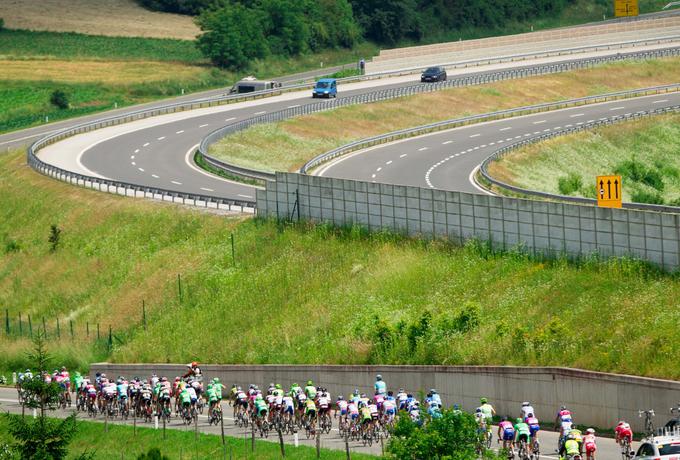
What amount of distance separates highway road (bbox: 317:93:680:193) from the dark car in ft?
45.7

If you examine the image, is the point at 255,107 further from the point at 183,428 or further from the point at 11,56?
the point at 183,428

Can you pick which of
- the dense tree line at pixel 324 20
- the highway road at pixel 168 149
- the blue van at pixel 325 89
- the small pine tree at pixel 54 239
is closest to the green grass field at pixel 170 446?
the small pine tree at pixel 54 239

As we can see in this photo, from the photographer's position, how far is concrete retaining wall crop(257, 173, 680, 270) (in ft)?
143

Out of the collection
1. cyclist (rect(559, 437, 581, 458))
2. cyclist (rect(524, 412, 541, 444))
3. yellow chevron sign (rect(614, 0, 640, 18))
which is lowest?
cyclist (rect(524, 412, 541, 444))

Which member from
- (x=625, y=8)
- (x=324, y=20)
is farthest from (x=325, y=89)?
(x=625, y=8)

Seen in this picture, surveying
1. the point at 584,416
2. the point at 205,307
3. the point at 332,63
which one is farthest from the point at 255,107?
the point at 584,416

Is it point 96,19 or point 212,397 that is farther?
point 96,19

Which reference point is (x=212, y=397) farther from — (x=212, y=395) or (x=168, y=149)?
(x=168, y=149)

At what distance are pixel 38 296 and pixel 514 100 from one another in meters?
51.2

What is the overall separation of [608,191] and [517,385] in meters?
11.4

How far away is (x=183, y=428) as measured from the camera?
145ft

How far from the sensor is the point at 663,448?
28.0 metres

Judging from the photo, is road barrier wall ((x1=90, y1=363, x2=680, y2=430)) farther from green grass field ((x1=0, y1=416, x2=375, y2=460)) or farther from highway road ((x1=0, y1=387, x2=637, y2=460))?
green grass field ((x1=0, y1=416, x2=375, y2=460))

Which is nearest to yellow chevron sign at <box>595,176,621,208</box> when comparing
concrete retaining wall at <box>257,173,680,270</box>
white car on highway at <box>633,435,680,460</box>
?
concrete retaining wall at <box>257,173,680,270</box>
